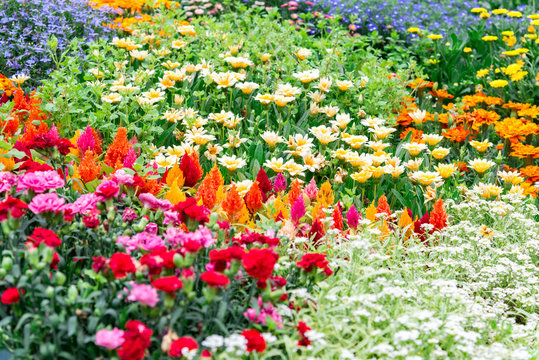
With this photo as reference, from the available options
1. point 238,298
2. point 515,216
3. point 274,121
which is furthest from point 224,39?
point 238,298

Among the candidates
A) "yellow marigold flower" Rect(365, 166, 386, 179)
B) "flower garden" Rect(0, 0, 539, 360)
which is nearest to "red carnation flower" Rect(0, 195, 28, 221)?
"flower garden" Rect(0, 0, 539, 360)

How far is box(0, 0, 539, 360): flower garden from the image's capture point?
6.75ft

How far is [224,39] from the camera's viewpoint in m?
5.37

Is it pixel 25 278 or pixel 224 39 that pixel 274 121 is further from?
pixel 25 278

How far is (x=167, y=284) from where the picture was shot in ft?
6.09

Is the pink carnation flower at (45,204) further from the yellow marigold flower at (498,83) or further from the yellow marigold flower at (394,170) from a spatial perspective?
the yellow marigold flower at (498,83)

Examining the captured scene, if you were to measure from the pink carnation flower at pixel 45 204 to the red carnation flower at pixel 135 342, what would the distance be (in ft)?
1.90

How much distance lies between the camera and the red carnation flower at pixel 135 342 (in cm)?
181

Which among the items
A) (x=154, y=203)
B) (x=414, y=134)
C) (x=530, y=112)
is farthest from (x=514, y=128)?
(x=154, y=203)

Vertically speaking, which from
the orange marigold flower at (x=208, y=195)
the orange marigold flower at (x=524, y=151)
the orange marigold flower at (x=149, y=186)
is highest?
the orange marigold flower at (x=149, y=186)

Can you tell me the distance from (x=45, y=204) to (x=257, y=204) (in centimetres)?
126

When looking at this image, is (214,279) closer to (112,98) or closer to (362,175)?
(362,175)

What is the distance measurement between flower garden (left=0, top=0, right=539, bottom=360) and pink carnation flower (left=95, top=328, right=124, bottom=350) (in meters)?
0.01

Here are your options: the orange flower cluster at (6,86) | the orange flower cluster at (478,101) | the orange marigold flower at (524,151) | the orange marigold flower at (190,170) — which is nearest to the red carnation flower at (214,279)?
the orange marigold flower at (190,170)
